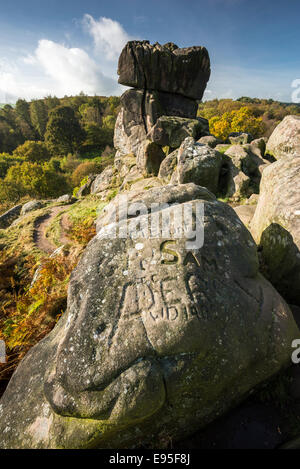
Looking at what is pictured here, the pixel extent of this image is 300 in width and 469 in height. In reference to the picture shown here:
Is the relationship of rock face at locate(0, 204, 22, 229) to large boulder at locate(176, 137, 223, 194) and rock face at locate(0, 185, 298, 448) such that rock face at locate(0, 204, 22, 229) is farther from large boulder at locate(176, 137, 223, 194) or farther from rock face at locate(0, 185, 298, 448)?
rock face at locate(0, 185, 298, 448)

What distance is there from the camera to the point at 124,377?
8.79 ft

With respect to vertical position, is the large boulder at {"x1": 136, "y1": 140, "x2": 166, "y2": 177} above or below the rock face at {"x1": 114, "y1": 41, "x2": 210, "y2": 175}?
below

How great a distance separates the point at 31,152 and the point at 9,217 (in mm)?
28523

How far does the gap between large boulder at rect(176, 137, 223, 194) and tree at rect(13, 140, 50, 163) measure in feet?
132

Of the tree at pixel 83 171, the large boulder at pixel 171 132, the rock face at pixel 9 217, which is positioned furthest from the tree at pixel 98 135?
the large boulder at pixel 171 132

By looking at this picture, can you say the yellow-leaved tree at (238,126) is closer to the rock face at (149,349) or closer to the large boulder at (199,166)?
the large boulder at (199,166)

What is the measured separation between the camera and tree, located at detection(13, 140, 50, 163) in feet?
138

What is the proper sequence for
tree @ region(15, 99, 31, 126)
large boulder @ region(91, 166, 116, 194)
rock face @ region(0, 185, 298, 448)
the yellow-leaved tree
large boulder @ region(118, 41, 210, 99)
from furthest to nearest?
tree @ region(15, 99, 31, 126) < the yellow-leaved tree < large boulder @ region(91, 166, 116, 194) < large boulder @ region(118, 41, 210, 99) < rock face @ region(0, 185, 298, 448)

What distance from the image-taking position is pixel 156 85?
21000mm

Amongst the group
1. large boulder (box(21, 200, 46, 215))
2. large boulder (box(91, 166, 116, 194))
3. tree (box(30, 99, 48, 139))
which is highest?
tree (box(30, 99, 48, 139))

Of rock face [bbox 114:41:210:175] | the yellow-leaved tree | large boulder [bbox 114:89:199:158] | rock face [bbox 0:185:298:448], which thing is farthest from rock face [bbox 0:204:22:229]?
the yellow-leaved tree

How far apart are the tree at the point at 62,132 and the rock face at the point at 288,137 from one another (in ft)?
154

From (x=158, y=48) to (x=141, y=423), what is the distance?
84.8 ft
